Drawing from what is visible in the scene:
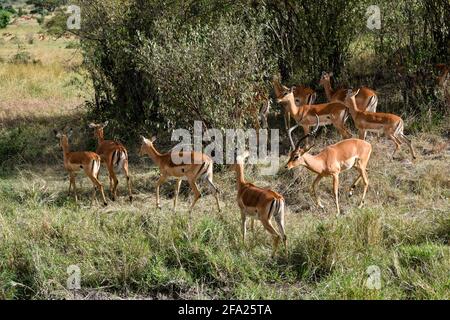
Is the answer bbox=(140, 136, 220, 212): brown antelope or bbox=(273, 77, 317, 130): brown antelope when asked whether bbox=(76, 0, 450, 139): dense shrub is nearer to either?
bbox=(273, 77, 317, 130): brown antelope

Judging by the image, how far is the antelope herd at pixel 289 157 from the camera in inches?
241

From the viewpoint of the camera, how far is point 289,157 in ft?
25.1

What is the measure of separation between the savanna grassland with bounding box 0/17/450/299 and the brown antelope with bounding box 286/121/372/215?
11.0 inches

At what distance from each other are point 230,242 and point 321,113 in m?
3.26

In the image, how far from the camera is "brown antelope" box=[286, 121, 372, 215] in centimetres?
706

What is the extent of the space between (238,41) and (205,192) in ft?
6.18

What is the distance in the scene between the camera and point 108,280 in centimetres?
581

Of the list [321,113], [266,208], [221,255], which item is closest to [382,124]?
[321,113]

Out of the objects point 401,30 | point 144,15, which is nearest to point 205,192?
point 144,15

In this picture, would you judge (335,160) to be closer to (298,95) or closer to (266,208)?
(266,208)

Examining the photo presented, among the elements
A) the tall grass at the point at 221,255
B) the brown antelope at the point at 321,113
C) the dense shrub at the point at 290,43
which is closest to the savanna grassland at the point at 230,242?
the tall grass at the point at 221,255

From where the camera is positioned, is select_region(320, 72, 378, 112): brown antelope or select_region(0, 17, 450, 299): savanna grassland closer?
select_region(0, 17, 450, 299): savanna grassland

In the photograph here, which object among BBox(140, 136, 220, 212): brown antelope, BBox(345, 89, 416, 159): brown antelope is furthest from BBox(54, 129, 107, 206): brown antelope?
BBox(345, 89, 416, 159): brown antelope

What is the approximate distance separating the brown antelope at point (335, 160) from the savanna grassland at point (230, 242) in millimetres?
279
